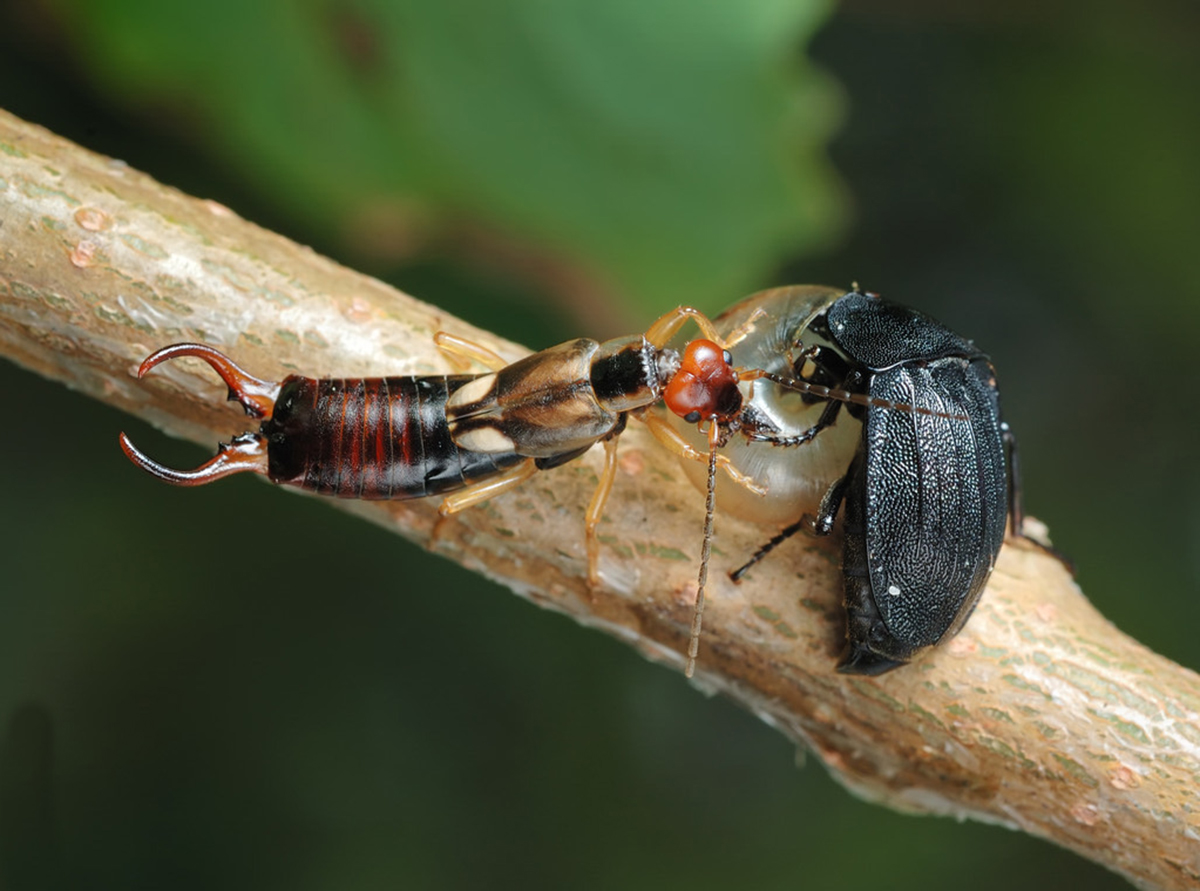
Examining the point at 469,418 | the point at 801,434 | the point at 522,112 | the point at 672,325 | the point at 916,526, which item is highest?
the point at 522,112

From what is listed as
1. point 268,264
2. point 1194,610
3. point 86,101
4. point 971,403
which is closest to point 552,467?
point 268,264

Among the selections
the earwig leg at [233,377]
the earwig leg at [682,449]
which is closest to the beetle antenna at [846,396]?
the earwig leg at [682,449]

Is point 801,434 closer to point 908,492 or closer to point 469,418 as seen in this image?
point 908,492

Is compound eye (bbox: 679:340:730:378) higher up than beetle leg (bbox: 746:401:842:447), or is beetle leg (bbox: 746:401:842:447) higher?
compound eye (bbox: 679:340:730:378)

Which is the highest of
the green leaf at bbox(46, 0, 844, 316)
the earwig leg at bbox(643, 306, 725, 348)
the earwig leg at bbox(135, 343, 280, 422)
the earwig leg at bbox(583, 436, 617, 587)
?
the green leaf at bbox(46, 0, 844, 316)

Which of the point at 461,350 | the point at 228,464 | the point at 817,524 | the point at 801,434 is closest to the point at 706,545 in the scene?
the point at 817,524

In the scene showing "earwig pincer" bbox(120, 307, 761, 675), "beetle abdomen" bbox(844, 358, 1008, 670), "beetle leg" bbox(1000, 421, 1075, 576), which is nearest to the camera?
"beetle abdomen" bbox(844, 358, 1008, 670)

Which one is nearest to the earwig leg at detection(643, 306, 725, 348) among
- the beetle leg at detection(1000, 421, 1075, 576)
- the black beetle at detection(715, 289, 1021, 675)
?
the black beetle at detection(715, 289, 1021, 675)

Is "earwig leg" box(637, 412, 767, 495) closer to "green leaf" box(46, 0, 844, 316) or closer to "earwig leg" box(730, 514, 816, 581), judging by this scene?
"earwig leg" box(730, 514, 816, 581)
